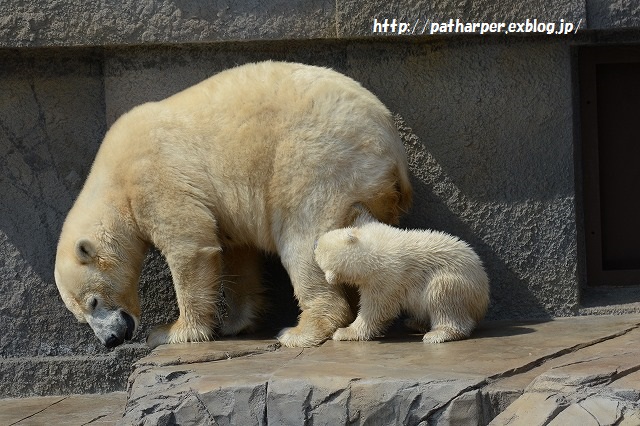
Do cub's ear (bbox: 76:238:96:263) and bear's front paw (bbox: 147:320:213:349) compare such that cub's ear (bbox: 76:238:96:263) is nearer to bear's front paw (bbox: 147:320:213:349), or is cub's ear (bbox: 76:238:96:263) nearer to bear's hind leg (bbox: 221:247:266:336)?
bear's front paw (bbox: 147:320:213:349)

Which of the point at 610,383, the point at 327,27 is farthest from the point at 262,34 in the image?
the point at 610,383

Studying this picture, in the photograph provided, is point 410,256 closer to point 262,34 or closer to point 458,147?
point 458,147

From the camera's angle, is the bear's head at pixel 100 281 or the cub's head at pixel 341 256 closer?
the cub's head at pixel 341 256

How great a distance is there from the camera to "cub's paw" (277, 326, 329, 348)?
4.60 metres

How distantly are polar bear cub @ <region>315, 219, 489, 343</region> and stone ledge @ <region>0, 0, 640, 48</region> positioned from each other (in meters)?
1.22

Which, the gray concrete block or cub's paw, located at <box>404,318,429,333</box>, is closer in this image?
cub's paw, located at <box>404,318,429,333</box>

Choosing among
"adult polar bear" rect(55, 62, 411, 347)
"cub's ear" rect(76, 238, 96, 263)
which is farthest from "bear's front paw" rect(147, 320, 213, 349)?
"cub's ear" rect(76, 238, 96, 263)

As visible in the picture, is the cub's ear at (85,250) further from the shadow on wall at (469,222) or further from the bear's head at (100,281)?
the shadow on wall at (469,222)

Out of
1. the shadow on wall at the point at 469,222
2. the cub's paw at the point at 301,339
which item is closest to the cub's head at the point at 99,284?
the cub's paw at the point at 301,339

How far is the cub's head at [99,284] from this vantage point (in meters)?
4.80

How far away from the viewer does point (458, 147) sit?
17.2 ft

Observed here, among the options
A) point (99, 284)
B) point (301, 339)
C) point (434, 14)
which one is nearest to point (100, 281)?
point (99, 284)

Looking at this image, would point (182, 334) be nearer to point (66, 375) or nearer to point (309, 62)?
point (66, 375)

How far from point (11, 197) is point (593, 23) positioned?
124 inches
